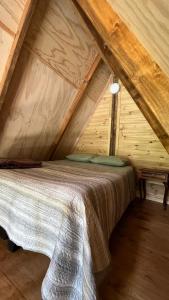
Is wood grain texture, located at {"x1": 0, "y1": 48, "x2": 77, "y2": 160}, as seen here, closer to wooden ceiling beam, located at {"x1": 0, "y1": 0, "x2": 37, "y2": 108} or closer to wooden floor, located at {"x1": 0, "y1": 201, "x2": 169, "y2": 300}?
wooden ceiling beam, located at {"x1": 0, "y1": 0, "x2": 37, "y2": 108}

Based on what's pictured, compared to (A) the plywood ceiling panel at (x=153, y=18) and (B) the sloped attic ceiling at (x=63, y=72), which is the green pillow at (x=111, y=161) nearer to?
(B) the sloped attic ceiling at (x=63, y=72)

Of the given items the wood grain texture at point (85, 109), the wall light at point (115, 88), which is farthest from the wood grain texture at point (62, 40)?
the wall light at point (115, 88)

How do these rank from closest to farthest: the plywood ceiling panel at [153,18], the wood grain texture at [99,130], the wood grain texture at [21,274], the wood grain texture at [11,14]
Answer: the plywood ceiling panel at [153,18] → the wood grain texture at [21,274] → the wood grain texture at [11,14] → the wood grain texture at [99,130]

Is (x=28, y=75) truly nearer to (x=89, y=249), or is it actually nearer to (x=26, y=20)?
(x=26, y=20)

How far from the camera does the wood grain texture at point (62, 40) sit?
5.91 feet

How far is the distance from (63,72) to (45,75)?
0.93 feet

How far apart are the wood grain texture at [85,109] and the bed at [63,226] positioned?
1.81 meters

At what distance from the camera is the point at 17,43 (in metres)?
1.69

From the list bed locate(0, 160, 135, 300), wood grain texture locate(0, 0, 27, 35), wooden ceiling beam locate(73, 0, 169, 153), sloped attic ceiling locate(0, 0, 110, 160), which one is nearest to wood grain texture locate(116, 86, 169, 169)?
sloped attic ceiling locate(0, 0, 110, 160)

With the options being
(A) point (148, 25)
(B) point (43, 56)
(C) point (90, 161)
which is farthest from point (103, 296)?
(B) point (43, 56)

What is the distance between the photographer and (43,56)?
2023 mm

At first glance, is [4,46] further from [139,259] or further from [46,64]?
[139,259]

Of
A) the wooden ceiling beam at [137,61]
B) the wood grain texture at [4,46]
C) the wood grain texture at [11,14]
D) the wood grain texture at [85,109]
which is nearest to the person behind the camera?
the wooden ceiling beam at [137,61]

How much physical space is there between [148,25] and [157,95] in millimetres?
497
